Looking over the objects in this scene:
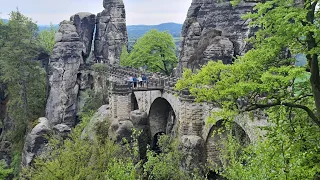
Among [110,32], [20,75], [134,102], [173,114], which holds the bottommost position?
[173,114]

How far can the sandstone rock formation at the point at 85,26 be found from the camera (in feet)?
169

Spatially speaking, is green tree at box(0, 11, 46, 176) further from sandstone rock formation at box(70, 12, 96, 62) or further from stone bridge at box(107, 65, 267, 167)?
stone bridge at box(107, 65, 267, 167)

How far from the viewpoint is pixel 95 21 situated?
5500 cm

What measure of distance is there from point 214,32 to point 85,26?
26.1 metres

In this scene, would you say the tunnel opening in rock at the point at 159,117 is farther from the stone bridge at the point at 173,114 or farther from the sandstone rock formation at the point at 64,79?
the sandstone rock formation at the point at 64,79

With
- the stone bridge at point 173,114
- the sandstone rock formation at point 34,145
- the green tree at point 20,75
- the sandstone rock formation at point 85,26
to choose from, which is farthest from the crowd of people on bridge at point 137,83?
the sandstone rock formation at point 85,26

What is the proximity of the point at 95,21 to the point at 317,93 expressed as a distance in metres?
47.9

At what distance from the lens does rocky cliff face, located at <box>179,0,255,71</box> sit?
29469 mm

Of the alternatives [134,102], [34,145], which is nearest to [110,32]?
[134,102]

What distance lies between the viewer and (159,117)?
34062 mm

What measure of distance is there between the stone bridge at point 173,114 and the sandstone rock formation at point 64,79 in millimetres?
5103

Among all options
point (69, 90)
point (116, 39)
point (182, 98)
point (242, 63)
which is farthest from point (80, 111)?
point (242, 63)

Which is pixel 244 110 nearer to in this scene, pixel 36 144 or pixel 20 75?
pixel 36 144

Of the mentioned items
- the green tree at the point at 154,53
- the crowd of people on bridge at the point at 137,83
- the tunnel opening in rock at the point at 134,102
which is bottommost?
the tunnel opening in rock at the point at 134,102
